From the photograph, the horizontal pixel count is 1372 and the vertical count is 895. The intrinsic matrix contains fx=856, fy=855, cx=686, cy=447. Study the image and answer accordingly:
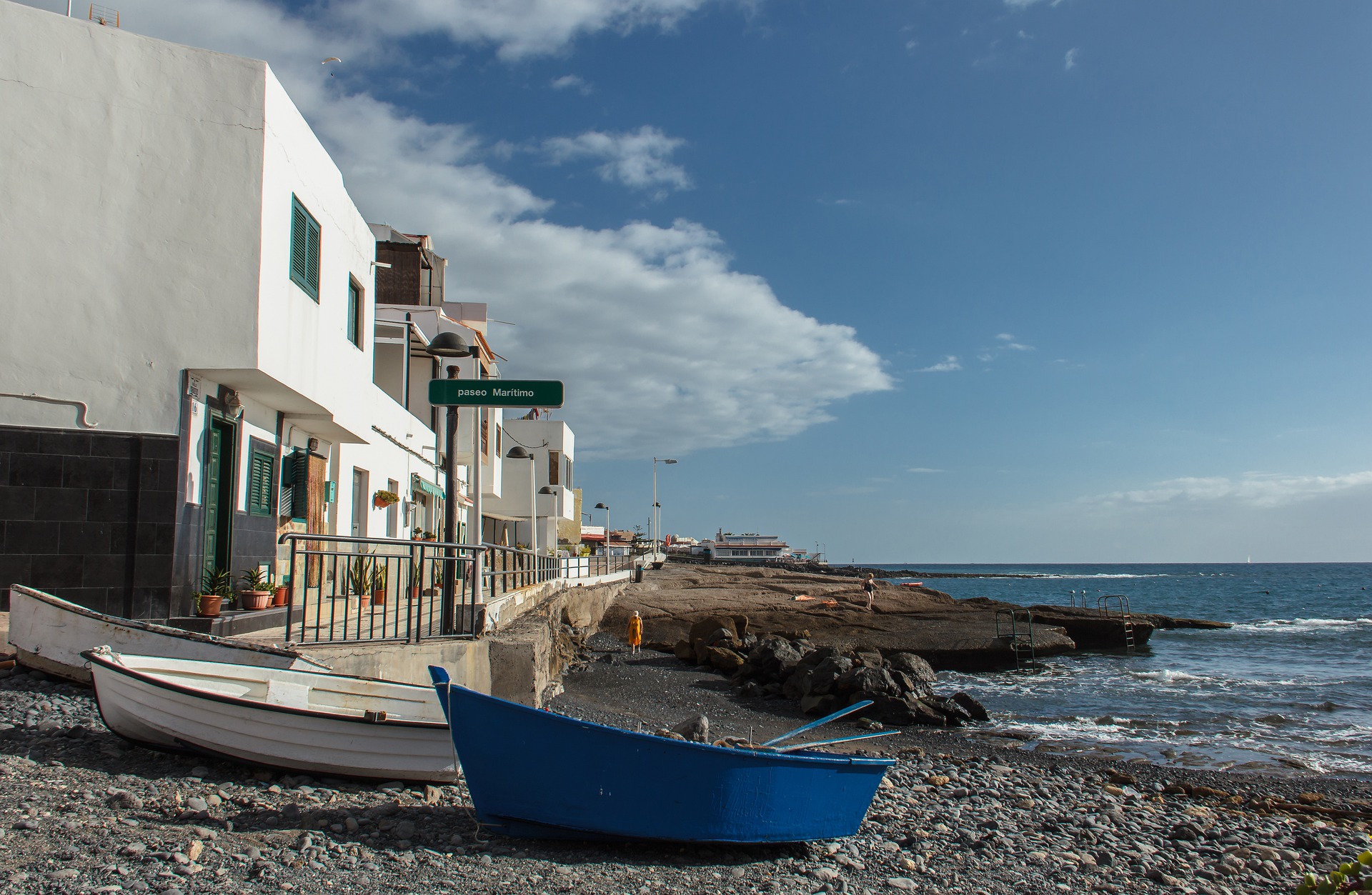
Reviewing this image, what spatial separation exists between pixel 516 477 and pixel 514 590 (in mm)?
17742

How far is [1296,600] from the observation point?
74.9 meters

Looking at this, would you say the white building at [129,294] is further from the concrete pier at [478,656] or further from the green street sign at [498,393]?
the green street sign at [498,393]

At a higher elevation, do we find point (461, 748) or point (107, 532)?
point (107, 532)

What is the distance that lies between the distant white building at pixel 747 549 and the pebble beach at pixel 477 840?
123522 millimetres

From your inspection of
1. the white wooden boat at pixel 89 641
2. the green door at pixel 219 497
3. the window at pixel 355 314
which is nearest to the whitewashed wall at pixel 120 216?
the green door at pixel 219 497

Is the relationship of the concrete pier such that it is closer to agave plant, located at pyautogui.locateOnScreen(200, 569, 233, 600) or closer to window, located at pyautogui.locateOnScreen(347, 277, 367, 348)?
agave plant, located at pyautogui.locateOnScreen(200, 569, 233, 600)

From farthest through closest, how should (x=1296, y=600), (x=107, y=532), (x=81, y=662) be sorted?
(x=1296, y=600) → (x=107, y=532) → (x=81, y=662)

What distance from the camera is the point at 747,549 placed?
470 ft

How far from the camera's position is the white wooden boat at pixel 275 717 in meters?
6.66

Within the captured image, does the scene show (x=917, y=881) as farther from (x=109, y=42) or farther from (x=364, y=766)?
(x=109, y=42)

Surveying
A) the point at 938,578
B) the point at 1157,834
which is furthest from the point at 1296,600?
the point at 1157,834

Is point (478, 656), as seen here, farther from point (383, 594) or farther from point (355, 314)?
point (355, 314)

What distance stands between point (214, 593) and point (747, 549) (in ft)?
444

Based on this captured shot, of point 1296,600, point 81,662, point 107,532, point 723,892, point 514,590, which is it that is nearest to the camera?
point 723,892
